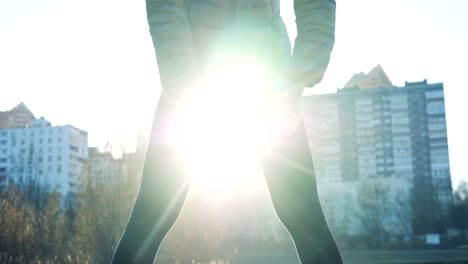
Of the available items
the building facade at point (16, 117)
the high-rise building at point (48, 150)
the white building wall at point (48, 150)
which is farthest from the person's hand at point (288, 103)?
the building facade at point (16, 117)

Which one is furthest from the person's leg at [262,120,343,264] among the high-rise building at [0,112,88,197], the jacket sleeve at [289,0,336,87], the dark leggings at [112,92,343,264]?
the high-rise building at [0,112,88,197]

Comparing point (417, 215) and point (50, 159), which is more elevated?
point (50, 159)

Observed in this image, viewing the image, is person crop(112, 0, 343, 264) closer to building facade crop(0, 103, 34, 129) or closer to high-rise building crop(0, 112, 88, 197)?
A: high-rise building crop(0, 112, 88, 197)

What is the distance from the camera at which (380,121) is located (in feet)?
302

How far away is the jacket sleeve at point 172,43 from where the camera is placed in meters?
1.71

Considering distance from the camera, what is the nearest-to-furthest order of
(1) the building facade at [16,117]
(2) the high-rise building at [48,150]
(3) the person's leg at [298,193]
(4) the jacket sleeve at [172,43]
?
1. (4) the jacket sleeve at [172,43]
2. (3) the person's leg at [298,193]
3. (2) the high-rise building at [48,150]
4. (1) the building facade at [16,117]

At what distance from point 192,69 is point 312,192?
21.3 inches

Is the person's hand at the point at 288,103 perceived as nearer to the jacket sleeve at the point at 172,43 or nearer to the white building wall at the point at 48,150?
the jacket sleeve at the point at 172,43

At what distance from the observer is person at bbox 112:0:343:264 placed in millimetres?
1730

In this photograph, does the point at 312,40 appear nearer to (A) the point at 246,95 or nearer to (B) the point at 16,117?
(A) the point at 246,95

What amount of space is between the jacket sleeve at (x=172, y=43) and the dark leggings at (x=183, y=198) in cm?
10

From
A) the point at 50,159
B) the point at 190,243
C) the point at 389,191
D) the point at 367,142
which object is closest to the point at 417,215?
the point at 389,191

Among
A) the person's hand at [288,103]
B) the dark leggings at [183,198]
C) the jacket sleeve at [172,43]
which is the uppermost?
the jacket sleeve at [172,43]

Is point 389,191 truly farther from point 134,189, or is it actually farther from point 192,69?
point 192,69
